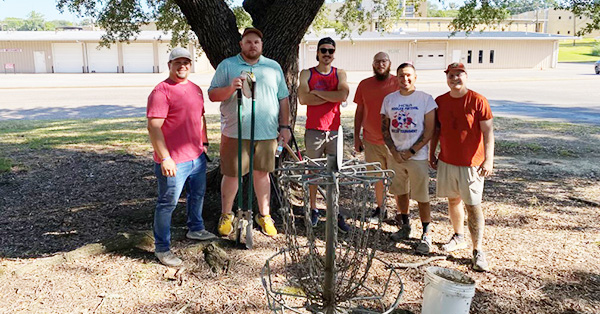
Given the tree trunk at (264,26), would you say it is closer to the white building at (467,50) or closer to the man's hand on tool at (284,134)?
the man's hand on tool at (284,134)

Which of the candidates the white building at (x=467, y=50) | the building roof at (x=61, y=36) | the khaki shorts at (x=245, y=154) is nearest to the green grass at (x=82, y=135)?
the khaki shorts at (x=245, y=154)

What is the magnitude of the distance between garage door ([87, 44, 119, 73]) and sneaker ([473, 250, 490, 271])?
138 feet

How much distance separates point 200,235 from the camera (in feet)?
14.5

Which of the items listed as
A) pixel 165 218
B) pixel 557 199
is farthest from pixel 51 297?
pixel 557 199

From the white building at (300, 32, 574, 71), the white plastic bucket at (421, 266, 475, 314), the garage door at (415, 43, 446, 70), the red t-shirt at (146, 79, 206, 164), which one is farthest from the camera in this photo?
the garage door at (415, 43, 446, 70)

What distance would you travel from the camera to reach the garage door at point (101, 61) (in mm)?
41906

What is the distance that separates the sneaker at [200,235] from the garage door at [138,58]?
131ft

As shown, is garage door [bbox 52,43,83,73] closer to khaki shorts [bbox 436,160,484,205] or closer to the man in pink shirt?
the man in pink shirt

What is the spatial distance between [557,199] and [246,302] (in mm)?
4525

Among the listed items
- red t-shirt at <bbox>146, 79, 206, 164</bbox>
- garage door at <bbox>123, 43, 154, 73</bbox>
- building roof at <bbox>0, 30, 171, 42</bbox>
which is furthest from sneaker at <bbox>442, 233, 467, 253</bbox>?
garage door at <bbox>123, 43, 154, 73</bbox>

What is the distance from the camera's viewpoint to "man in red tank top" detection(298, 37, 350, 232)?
4652mm

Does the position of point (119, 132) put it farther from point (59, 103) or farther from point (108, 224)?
point (59, 103)

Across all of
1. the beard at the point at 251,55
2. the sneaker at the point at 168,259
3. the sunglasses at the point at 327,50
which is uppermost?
the sunglasses at the point at 327,50

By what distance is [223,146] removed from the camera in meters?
4.37
